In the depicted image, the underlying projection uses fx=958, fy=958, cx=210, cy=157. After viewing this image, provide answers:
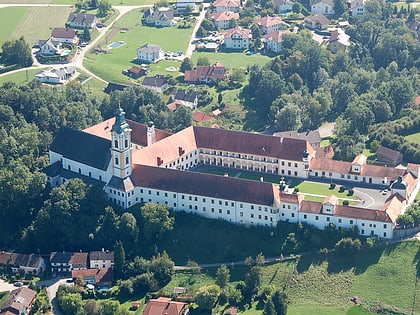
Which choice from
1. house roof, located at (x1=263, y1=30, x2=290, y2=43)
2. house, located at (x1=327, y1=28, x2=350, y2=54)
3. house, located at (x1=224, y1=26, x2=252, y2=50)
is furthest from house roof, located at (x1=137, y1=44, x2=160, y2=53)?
house, located at (x1=327, y1=28, x2=350, y2=54)

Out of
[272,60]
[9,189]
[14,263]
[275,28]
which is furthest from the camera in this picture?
[275,28]

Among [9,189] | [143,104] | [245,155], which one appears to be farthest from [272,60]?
[9,189]

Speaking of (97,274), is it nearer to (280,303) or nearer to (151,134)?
(280,303)

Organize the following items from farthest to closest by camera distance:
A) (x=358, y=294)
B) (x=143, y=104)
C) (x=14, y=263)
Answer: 1. (x=143, y=104)
2. (x=14, y=263)
3. (x=358, y=294)

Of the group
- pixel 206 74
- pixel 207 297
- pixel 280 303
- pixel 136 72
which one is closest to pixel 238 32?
pixel 206 74

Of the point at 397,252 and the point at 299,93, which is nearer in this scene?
the point at 397,252

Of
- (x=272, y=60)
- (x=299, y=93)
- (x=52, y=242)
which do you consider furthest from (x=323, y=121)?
(x=52, y=242)

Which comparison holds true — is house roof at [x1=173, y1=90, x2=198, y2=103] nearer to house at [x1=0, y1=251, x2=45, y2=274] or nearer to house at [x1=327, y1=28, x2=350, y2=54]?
house at [x1=327, y1=28, x2=350, y2=54]

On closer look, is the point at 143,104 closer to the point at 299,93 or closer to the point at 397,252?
the point at 299,93
